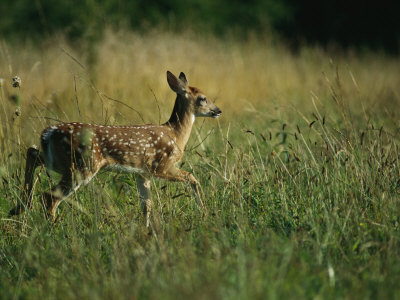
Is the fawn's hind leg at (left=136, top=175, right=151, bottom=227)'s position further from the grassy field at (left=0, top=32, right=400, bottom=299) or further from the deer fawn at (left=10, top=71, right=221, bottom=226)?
the grassy field at (left=0, top=32, right=400, bottom=299)

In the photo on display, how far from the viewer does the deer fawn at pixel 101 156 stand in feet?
13.7

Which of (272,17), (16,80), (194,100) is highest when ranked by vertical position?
(16,80)

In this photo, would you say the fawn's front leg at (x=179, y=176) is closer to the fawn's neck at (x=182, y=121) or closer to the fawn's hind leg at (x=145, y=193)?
the fawn's hind leg at (x=145, y=193)

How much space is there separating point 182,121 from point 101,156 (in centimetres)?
98

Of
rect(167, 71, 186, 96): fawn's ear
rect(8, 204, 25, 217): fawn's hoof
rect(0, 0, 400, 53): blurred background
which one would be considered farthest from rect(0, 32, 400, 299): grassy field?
rect(0, 0, 400, 53): blurred background

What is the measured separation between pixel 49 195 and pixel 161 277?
164 cm

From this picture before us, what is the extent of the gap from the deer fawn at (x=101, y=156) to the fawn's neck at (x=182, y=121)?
0.19ft

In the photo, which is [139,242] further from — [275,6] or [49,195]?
[275,6]

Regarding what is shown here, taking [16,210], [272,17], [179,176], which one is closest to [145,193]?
[179,176]

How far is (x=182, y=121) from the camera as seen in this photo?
16.6 feet

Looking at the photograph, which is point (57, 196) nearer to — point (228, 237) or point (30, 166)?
point (30, 166)

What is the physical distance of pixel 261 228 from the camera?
3.53 meters

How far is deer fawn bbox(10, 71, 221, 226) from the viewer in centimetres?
419

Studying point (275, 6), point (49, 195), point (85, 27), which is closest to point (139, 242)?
point (49, 195)
